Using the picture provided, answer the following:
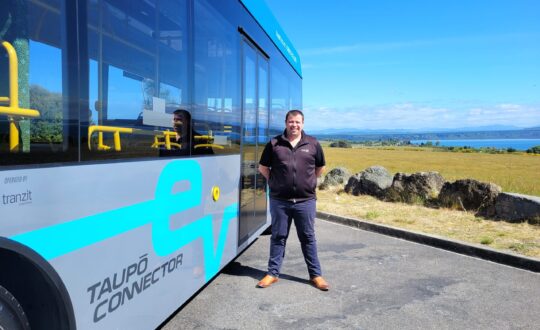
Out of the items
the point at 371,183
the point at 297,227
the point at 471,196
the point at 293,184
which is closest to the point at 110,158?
the point at 293,184

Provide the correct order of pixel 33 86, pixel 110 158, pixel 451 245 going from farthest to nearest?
pixel 451 245, pixel 110 158, pixel 33 86

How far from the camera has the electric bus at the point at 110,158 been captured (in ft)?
7.37

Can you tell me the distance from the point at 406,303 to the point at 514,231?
420cm

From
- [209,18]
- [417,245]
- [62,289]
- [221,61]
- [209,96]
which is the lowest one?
[417,245]

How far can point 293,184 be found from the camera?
17.7 ft

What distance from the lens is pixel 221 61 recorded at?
486cm

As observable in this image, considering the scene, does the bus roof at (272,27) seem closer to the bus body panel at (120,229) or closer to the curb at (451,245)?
the bus body panel at (120,229)

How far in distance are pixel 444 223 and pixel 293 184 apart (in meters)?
5.04

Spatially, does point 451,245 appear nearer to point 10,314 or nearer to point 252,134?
point 252,134

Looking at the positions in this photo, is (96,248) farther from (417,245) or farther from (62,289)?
(417,245)

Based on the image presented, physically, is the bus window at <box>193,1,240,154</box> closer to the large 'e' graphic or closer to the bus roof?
the large 'e' graphic

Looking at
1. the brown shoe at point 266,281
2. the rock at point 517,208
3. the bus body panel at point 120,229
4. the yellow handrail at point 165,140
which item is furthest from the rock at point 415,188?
the yellow handrail at point 165,140

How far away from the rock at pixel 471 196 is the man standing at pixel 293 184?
18.5ft

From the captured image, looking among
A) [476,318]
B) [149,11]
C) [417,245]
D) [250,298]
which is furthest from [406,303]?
[149,11]
